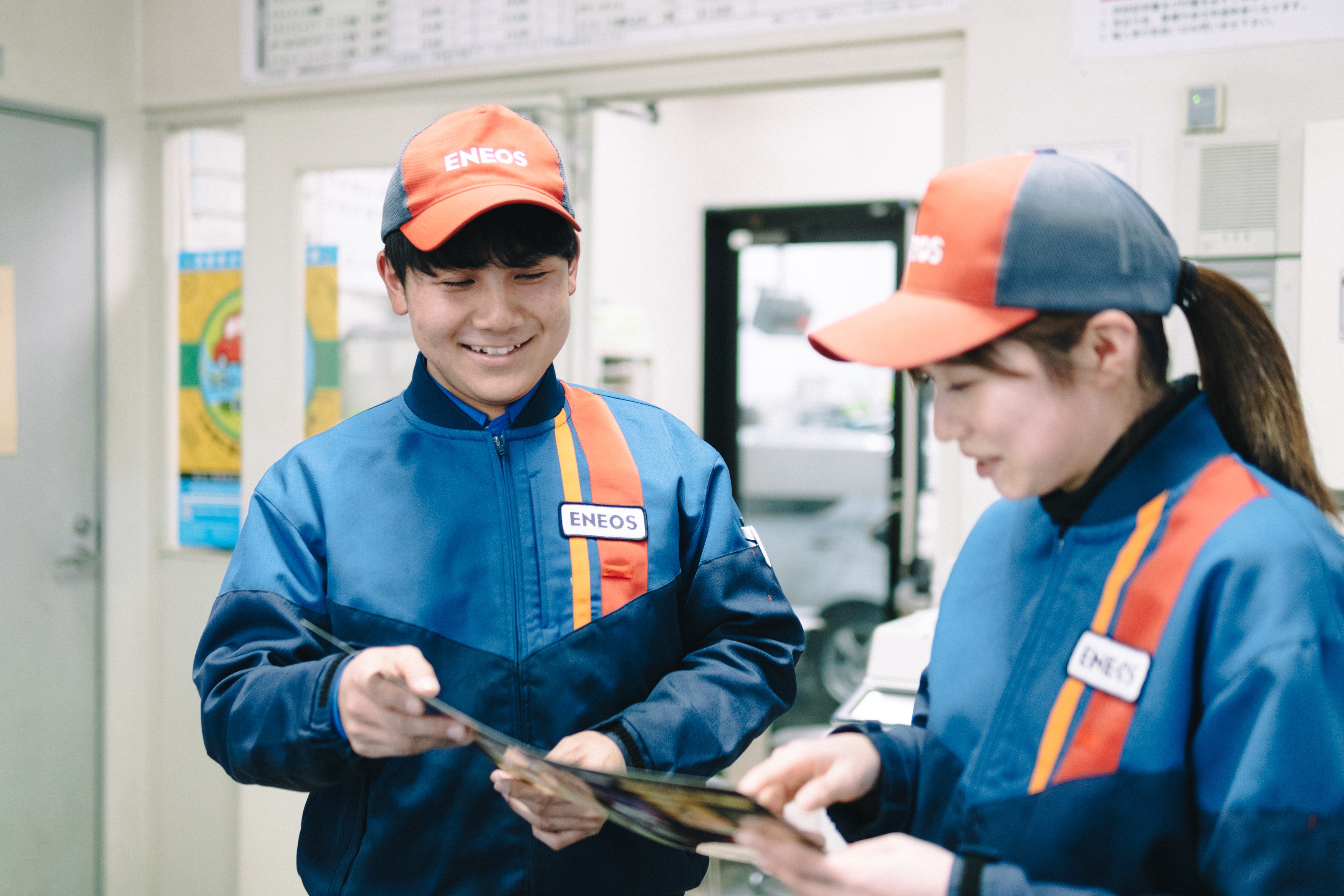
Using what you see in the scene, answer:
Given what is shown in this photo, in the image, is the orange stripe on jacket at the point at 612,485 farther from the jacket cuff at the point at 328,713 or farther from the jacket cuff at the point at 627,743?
the jacket cuff at the point at 328,713

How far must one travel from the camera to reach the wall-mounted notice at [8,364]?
2.48 metres

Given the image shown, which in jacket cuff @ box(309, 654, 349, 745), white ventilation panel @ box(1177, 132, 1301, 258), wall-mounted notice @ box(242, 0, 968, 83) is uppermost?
wall-mounted notice @ box(242, 0, 968, 83)

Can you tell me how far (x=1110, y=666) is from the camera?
70cm

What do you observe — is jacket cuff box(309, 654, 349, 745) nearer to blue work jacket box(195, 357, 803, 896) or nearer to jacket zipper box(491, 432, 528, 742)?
blue work jacket box(195, 357, 803, 896)

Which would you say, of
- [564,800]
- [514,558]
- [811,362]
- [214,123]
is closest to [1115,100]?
[514,558]

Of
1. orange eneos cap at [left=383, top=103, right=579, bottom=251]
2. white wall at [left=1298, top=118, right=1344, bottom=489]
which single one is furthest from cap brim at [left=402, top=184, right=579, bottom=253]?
white wall at [left=1298, top=118, right=1344, bottom=489]

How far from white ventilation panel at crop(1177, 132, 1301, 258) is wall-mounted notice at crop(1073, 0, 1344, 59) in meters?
0.17

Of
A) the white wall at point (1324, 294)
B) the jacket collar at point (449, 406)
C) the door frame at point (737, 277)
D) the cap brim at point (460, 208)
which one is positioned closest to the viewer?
the cap brim at point (460, 208)

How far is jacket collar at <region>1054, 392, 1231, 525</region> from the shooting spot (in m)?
0.72

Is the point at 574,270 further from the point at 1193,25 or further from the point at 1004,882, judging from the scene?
the point at 1193,25

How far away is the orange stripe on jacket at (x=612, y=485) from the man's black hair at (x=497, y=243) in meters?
0.19

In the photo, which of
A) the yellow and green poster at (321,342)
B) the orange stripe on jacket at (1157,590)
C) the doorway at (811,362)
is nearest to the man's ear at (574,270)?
the orange stripe on jacket at (1157,590)

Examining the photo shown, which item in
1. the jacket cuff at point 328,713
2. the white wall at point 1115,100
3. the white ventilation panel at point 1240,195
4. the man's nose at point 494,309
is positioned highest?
the white wall at point 1115,100

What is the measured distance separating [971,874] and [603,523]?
53cm
